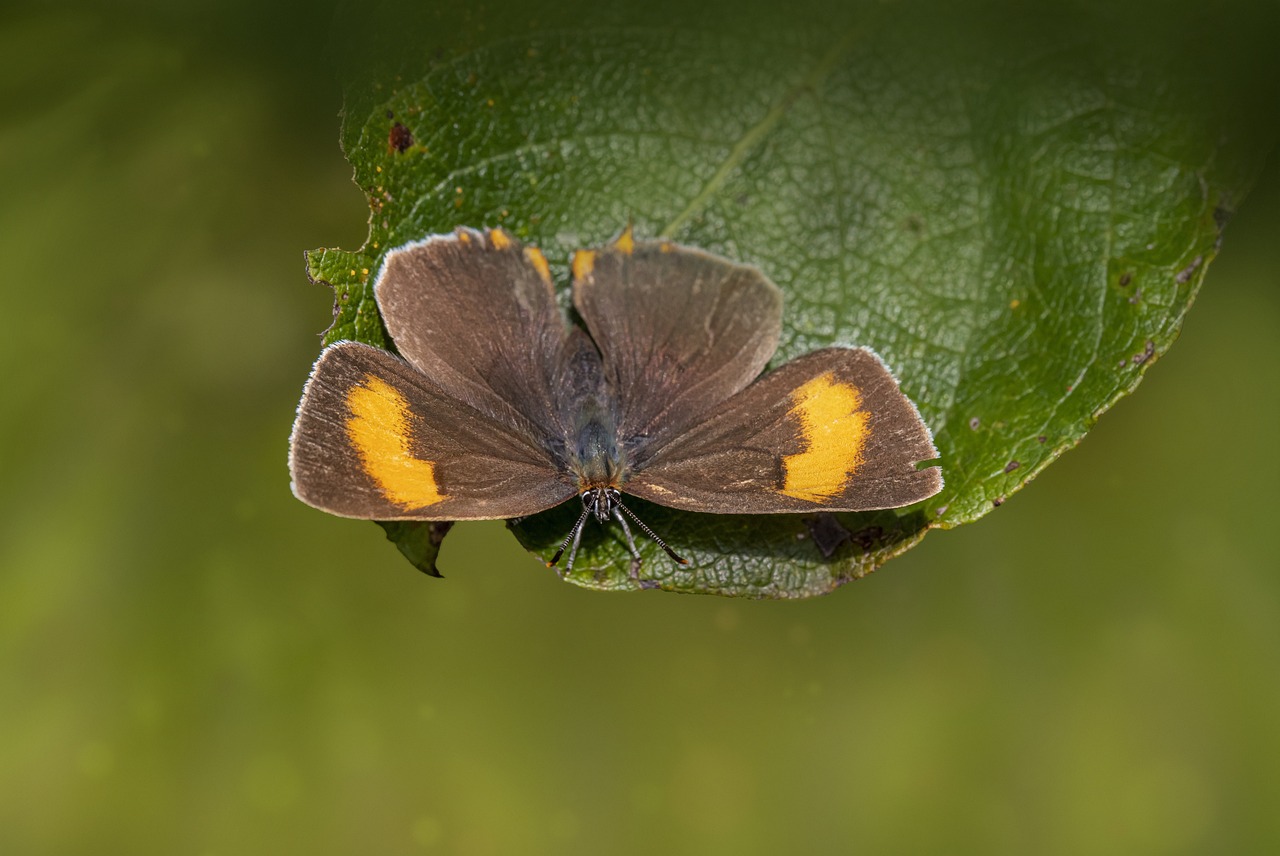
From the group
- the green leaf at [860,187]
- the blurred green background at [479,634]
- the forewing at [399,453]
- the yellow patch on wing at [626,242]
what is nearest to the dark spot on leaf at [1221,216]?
the green leaf at [860,187]

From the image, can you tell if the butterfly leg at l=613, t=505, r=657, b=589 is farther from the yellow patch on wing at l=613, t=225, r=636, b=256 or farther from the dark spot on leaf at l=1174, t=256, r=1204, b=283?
the dark spot on leaf at l=1174, t=256, r=1204, b=283

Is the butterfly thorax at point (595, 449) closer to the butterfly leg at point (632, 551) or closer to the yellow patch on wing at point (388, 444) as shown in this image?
the butterfly leg at point (632, 551)

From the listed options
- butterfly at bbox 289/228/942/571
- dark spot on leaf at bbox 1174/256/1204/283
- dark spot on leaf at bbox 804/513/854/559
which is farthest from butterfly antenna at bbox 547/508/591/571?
dark spot on leaf at bbox 1174/256/1204/283

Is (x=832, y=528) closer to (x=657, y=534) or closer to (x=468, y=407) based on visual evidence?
(x=657, y=534)

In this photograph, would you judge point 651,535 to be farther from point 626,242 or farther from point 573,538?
point 626,242

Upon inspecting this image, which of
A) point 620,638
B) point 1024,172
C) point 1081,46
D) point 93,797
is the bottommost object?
point 93,797

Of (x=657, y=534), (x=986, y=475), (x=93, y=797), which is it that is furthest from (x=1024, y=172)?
(x=93, y=797)

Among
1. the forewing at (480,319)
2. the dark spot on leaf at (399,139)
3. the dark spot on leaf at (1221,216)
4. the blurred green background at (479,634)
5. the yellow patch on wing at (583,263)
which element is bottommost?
the blurred green background at (479,634)
